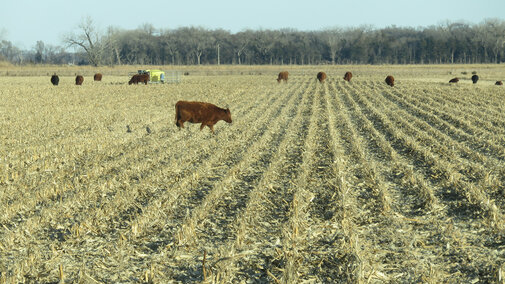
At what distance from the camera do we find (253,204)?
7.23m

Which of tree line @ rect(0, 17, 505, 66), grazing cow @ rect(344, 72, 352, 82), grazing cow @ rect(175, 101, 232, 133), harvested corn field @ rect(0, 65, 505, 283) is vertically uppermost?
tree line @ rect(0, 17, 505, 66)

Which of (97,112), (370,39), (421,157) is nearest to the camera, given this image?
(421,157)

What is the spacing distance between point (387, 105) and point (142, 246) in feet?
61.3

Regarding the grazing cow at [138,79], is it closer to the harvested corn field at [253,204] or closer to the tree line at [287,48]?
the harvested corn field at [253,204]

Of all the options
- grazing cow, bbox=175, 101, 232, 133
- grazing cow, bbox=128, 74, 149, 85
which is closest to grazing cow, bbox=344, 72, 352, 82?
grazing cow, bbox=128, 74, 149, 85

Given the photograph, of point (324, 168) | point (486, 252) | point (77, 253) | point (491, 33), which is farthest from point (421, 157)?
point (491, 33)

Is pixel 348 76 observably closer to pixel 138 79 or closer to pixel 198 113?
pixel 138 79

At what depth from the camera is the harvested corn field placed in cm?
515

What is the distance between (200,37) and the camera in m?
130

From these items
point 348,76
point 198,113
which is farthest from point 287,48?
point 198,113

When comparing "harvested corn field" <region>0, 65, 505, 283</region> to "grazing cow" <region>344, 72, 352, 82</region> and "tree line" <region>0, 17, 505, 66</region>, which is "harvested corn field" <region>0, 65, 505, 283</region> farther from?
"tree line" <region>0, 17, 505, 66</region>

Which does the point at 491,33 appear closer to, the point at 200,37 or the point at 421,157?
the point at 200,37

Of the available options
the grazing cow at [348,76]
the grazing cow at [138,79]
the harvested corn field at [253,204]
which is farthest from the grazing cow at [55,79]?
the grazing cow at [348,76]

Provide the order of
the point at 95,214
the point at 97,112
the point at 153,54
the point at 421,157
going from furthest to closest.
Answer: the point at 153,54, the point at 97,112, the point at 421,157, the point at 95,214
